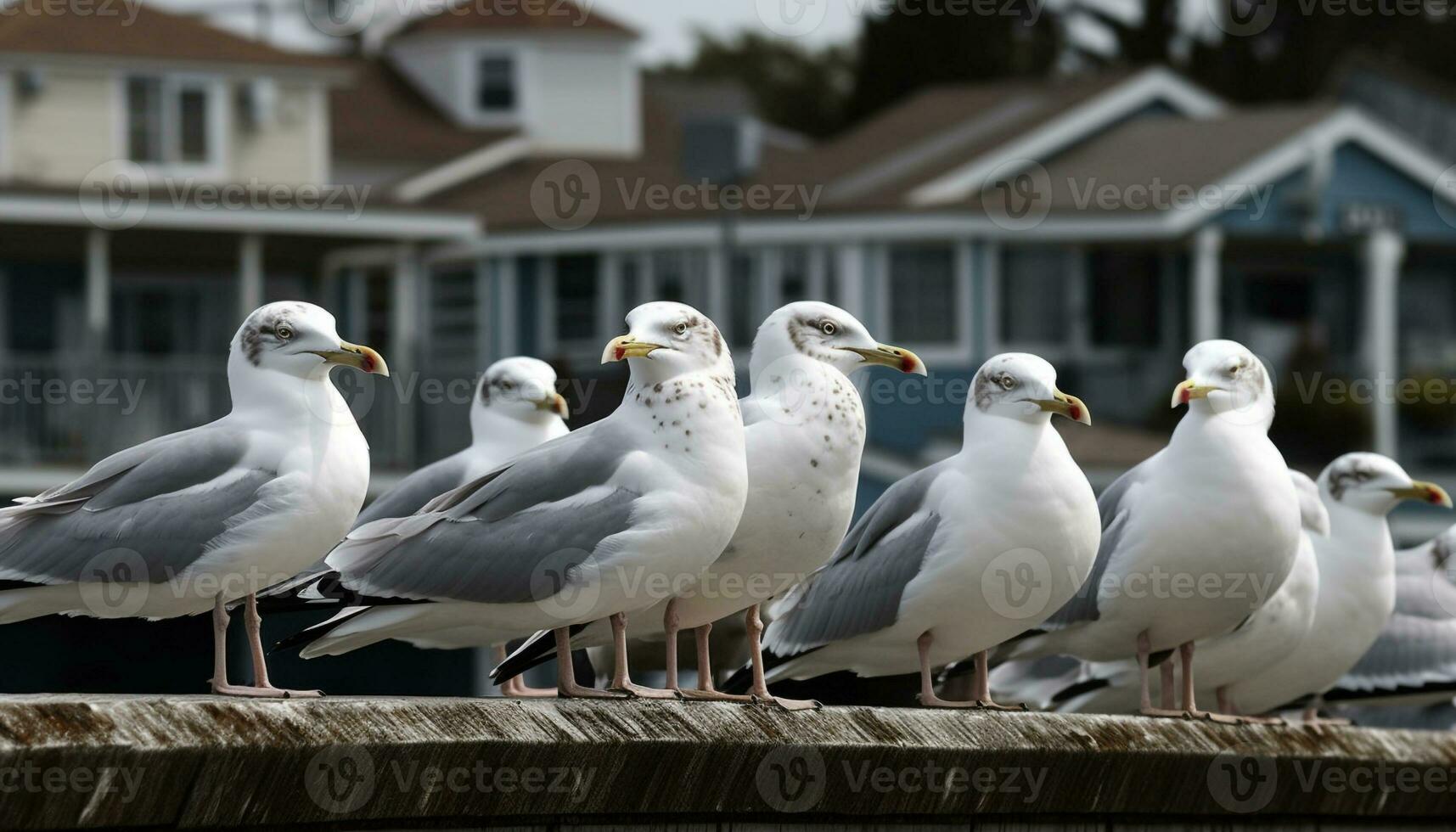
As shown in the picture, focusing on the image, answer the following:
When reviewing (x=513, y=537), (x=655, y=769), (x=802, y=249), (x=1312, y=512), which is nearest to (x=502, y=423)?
(x=1312, y=512)

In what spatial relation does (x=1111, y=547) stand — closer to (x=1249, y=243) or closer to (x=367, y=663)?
(x=367, y=663)

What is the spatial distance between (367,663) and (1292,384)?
18.2m

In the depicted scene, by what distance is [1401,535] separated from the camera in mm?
33438

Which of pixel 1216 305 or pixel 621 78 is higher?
pixel 621 78

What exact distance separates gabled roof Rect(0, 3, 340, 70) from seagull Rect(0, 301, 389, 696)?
97.5 ft

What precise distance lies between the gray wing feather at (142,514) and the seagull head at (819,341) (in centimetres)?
161

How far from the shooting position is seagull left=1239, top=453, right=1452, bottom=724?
969cm

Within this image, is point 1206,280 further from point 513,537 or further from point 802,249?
point 513,537

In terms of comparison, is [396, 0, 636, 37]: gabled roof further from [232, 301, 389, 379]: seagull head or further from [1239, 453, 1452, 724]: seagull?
[232, 301, 389, 379]: seagull head

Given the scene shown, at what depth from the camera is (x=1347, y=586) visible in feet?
32.0

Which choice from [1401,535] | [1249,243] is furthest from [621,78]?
[1401,535]

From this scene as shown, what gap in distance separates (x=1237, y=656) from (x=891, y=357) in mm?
2573

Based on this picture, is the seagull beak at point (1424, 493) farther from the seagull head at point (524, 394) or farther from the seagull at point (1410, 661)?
the seagull head at point (524, 394)

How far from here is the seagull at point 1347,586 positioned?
969 cm
